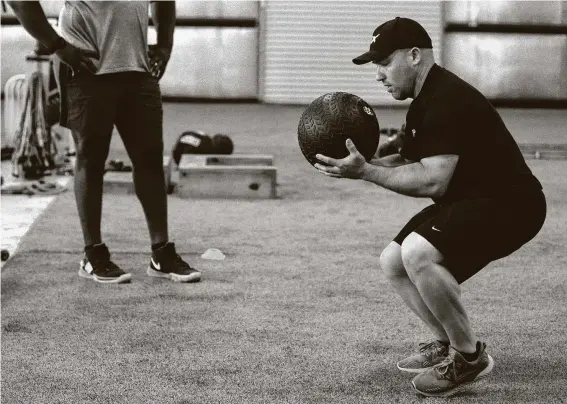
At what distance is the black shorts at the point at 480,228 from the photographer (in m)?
2.56

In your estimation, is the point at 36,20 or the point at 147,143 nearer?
the point at 36,20

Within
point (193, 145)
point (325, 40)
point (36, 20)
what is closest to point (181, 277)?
point (36, 20)

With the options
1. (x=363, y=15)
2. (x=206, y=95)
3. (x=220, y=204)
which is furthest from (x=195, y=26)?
(x=220, y=204)

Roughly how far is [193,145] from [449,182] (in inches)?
175

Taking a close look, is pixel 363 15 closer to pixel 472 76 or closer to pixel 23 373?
pixel 472 76

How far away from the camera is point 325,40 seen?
12094 millimetres

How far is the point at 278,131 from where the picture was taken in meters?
9.79

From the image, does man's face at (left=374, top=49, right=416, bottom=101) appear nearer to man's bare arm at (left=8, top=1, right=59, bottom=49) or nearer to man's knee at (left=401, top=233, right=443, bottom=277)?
man's knee at (left=401, top=233, right=443, bottom=277)

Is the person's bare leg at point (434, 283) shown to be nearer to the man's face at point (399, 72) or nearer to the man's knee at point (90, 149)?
the man's face at point (399, 72)

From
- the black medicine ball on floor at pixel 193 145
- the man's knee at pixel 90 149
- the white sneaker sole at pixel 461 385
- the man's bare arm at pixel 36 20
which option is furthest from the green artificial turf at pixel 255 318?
the black medicine ball on floor at pixel 193 145

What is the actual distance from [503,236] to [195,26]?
10.1 metres

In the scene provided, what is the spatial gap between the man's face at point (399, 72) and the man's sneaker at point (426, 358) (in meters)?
0.76

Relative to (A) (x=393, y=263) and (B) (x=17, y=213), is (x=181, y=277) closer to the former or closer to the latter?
(A) (x=393, y=263)

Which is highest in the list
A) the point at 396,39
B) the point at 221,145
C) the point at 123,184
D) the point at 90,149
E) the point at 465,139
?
the point at 396,39
